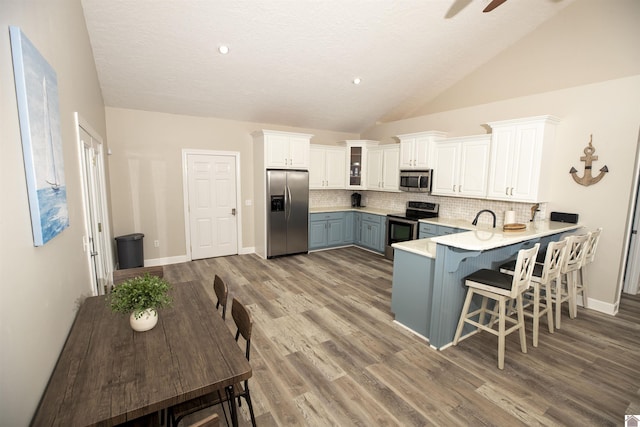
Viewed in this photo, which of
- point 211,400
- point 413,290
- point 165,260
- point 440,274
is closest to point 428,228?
point 413,290

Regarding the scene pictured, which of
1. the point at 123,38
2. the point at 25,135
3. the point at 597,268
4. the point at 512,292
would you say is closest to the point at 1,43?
the point at 25,135

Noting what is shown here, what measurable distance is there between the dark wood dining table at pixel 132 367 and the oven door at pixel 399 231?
398 centimetres

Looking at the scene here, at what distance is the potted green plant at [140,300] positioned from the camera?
1628mm

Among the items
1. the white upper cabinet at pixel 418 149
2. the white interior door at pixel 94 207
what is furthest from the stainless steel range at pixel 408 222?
the white interior door at pixel 94 207

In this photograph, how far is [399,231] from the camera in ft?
Result: 17.9

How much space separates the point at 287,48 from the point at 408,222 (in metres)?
3.33

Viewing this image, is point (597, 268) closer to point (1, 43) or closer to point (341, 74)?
point (341, 74)

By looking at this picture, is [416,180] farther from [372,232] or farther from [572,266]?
[572,266]

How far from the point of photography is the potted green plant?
1.63 meters

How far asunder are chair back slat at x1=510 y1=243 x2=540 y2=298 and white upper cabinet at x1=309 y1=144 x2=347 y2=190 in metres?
4.24

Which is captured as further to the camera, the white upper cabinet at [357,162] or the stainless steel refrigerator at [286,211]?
the white upper cabinet at [357,162]

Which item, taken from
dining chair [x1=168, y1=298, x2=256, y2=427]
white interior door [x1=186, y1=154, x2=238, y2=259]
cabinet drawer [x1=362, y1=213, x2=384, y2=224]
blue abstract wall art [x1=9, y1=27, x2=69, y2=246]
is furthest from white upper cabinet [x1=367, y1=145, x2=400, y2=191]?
blue abstract wall art [x1=9, y1=27, x2=69, y2=246]

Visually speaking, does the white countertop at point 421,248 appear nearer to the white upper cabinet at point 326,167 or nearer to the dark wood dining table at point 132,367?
the dark wood dining table at point 132,367

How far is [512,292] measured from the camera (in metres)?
2.48
